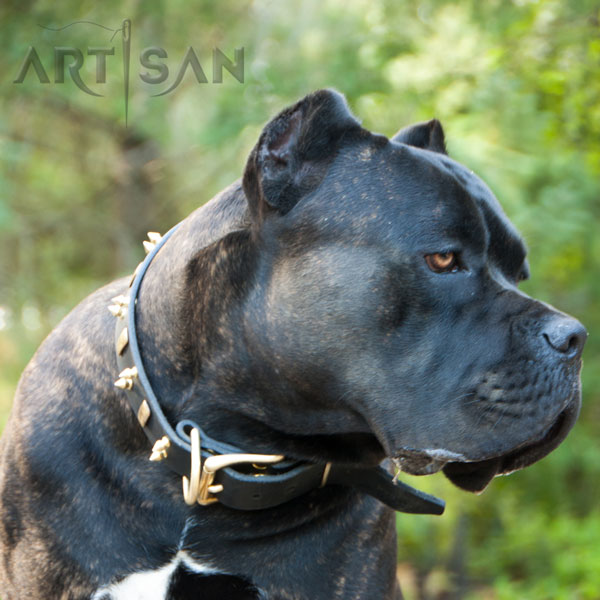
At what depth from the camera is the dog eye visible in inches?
A: 97.5

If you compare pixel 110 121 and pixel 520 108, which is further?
pixel 110 121

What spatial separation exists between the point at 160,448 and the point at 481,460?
2.97 ft

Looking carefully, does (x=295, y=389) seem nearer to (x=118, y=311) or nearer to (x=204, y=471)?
(x=204, y=471)

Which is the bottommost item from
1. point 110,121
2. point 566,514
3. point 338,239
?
point 566,514

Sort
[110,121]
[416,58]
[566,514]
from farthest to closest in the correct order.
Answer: [110,121] < [566,514] < [416,58]

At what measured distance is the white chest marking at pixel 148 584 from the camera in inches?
103

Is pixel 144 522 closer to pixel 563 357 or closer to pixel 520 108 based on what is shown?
pixel 563 357

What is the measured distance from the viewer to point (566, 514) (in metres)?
8.01

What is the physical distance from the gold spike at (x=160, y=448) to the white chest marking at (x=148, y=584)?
312 millimetres

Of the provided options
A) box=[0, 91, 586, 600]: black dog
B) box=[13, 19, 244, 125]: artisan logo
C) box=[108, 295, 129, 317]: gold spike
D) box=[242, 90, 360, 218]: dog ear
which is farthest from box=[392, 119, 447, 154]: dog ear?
box=[13, 19, 244, 125]: artisan logo

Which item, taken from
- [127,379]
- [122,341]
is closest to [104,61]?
[122,341]

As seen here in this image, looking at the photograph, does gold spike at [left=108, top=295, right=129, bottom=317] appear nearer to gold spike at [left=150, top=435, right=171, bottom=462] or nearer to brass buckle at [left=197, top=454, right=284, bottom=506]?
gold spike at [left=150, top=435, right=171, bottom=462]

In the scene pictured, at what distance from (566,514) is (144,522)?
6157 millimetres

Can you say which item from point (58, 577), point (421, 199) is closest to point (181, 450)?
point (58, 577)
